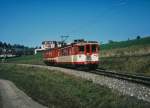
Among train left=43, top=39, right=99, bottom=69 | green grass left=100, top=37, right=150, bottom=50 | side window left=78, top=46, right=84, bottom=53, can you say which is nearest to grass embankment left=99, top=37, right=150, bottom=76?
green grass left=100, top=37, right=150, bottom=50

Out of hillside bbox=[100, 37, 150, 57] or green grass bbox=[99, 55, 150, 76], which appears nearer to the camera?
green grass bbox=[99, 55, 150, 76]

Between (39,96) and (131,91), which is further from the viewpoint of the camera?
(39,96)

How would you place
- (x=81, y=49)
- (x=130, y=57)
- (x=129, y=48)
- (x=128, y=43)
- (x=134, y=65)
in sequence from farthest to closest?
1. (x=128, y=43)
2. (x=129, y=48)
3. (x=130, y=57)
4. (x=81, y=49)
5. (x=134, y=65)

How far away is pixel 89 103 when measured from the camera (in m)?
13.9

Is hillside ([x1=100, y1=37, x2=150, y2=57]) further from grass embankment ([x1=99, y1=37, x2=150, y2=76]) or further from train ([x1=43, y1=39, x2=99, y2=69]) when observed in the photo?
train ([x1=43, y1=39, x2=99, y2=69])

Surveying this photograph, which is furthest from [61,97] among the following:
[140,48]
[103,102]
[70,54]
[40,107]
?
[140,48]

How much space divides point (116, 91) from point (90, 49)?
15.7m

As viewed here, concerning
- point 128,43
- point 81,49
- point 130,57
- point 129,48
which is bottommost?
point 130,57

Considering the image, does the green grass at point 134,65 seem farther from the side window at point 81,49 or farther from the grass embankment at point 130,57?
the side window at point 81,49

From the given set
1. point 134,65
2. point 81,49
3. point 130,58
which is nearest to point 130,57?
point 130,58

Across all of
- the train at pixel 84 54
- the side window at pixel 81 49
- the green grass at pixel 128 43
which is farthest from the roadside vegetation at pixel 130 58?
the side window at pixel 81 49

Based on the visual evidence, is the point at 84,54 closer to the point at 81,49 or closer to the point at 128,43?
the point at 81,49

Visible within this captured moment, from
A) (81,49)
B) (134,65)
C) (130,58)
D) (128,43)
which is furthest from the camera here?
(128,43)

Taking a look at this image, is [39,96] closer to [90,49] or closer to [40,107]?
[40,107]
